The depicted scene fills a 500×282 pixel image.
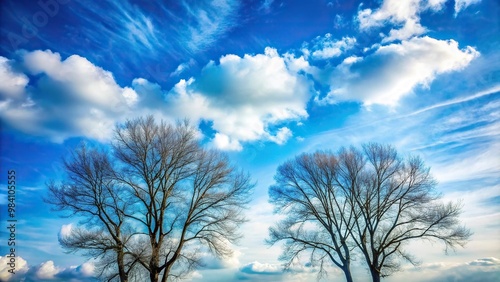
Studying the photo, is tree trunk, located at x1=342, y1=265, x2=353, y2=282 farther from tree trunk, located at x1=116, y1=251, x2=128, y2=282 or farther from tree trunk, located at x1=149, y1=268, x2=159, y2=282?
tree trunk, located at x1=116, y1=251, x2=128, y2=282

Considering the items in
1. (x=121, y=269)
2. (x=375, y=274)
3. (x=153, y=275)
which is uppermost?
(x=121, y=269)

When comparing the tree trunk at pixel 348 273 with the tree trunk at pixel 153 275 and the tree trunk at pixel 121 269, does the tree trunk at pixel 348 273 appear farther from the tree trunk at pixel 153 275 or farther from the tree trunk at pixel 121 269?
the tree trunk at pixel 121 269

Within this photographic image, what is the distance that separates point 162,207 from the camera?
1820 cm

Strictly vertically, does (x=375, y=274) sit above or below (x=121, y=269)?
below

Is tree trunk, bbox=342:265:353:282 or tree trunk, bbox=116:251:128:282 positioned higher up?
tree trunk, bbox=116:251:128:282

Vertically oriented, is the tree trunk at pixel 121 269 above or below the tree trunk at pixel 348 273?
above

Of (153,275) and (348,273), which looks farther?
(348,273)

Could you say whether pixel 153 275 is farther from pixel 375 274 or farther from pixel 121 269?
pixel 375 274

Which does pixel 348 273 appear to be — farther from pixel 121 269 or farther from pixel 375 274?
pixel 121 269

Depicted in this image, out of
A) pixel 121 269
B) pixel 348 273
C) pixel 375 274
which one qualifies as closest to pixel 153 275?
pixel 121 269

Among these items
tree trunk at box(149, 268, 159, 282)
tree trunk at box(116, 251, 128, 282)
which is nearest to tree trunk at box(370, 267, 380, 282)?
tree trunk at box(149, 268, 159, 282)

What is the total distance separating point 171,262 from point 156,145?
21.4ft

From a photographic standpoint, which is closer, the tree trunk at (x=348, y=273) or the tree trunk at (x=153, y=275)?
the tree trunk at (x=153, y=275)

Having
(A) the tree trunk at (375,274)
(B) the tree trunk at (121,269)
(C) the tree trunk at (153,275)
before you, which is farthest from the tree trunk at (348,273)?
(B) the tree trunk at (121,269)
